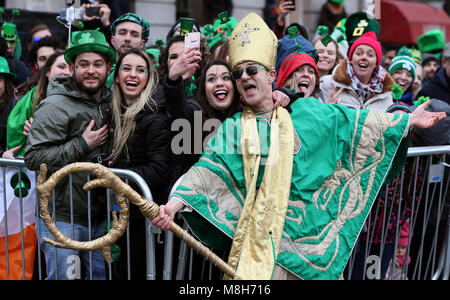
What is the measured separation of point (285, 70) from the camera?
14.5ft

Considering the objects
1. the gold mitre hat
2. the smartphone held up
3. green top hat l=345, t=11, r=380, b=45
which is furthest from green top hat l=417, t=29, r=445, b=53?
the smartphone held up

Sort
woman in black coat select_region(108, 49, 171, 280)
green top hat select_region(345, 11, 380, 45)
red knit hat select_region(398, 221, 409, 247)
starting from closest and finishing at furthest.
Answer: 1. woman in black coat select_region(108, 49, 171, 280)
2. red knit hat select_region(398, 221, 409, 247)
3. green top hat select_region(345, 11, 380, 45)

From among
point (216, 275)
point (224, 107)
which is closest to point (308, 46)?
point (224, 107)

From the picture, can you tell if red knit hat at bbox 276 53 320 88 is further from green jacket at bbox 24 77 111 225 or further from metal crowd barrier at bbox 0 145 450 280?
green jacket at bbox 24 77 111 225

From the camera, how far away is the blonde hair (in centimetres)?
387

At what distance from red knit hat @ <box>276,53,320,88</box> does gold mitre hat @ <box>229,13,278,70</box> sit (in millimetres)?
707

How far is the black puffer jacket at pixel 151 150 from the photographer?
3.81 m

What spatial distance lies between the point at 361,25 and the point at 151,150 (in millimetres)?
2726

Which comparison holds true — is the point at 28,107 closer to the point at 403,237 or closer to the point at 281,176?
the point at 281,176

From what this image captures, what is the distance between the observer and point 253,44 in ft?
11.6

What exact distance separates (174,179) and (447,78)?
3.32 m

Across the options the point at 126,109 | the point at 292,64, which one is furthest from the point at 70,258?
the point at 292,64

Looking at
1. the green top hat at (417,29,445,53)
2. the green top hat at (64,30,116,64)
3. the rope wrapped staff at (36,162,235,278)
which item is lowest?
the rope wrapped staff at (36,162,235,278)
